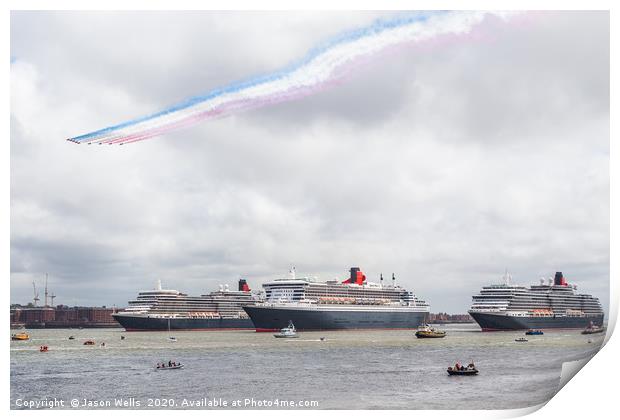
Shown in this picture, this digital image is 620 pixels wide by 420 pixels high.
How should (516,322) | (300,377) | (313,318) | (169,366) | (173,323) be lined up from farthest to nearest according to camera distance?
1. (173,323)
2. (516,322)
3. (313,318)
4. (169,366)
5. (300,377)

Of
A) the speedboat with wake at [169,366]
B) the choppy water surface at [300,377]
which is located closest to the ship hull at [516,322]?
the choppy water surface at [300,377]

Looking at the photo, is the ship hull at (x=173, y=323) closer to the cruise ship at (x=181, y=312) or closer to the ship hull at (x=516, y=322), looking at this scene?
the cruise ship at (x=181, y=312)

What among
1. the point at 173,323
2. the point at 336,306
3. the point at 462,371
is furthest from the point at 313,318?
the point at 462,371

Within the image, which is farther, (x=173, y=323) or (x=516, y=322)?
(x=173, y=323)

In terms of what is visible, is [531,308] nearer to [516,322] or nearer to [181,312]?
[516,322]

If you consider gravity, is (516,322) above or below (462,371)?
above

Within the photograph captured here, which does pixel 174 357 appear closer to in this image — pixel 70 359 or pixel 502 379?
pixel 70 359

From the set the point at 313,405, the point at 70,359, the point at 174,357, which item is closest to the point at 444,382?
the point at 313,405
